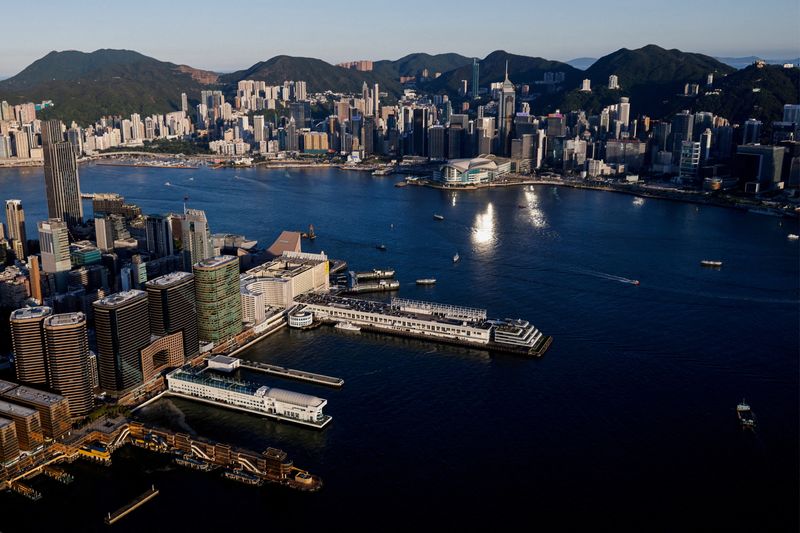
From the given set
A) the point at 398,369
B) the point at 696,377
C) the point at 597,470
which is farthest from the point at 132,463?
the point at 696,377

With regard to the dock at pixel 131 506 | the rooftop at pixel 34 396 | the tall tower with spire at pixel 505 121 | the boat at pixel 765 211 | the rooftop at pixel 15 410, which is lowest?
the dock at pixel 131 506

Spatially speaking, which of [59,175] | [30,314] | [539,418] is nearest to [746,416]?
[539,418]

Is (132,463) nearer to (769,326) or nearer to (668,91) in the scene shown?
(769,326)

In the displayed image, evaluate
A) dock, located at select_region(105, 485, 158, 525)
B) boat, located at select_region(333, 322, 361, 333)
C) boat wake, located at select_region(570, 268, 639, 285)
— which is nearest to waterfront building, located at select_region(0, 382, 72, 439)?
dock, located at select_region(105, 485, 158, 525)

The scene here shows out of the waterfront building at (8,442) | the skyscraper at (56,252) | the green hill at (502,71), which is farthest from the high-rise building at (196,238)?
the green hill at (502,71)

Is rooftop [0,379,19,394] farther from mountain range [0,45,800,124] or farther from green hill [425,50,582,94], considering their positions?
green hill [425,50,582,94]

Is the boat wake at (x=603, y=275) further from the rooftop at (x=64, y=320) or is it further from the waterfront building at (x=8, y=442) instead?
the waterfront building at (x=8, y=442)

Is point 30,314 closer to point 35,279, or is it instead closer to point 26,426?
point 26,426
